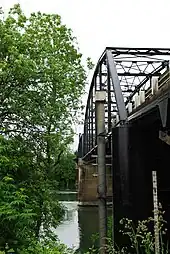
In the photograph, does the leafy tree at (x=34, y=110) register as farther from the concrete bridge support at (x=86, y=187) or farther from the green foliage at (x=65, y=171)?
the concrete bridge support at (x=86, y=187)

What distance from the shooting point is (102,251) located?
1158 centimetres

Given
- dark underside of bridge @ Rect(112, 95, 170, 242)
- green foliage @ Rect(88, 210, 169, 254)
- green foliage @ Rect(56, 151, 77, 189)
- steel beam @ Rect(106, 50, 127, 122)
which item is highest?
steel beam @ Rect(106, 50, 127, 122)

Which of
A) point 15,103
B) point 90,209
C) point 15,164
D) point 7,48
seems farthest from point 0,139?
point 90,209

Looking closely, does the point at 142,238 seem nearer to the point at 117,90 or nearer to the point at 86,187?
the point at 117,90

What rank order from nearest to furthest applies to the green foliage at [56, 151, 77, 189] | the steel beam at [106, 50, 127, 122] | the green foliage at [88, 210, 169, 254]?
the green foliage at [88, 210, 169, 254] → the steel beam at [106, 50, 127, 122] → the green foliage at [56, 151, 77, 189]

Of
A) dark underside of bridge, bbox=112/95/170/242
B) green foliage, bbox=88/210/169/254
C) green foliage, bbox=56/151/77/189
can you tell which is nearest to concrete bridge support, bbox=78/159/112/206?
green foliage, bbox=56/151/77/189

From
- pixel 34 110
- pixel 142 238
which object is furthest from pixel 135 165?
pixel 142 238

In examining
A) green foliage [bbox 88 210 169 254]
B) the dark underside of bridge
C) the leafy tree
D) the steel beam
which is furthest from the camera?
the steel beam

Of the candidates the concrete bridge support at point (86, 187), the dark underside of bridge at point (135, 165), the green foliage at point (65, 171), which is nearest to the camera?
the dark underside of bridge at point (135, 165)

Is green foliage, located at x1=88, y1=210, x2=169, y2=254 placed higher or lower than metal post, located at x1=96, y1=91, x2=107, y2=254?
lower

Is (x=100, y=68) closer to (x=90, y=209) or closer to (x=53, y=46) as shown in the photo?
(x=53, y=46)

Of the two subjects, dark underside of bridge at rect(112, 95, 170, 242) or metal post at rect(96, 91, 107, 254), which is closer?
dark underside of bridge at rect(112, 95, 170, 242)

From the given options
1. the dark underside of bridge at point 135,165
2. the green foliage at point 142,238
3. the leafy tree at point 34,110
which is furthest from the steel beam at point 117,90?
the green foliage at point 142,238

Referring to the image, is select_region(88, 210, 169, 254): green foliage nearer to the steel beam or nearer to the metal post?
the metal post
